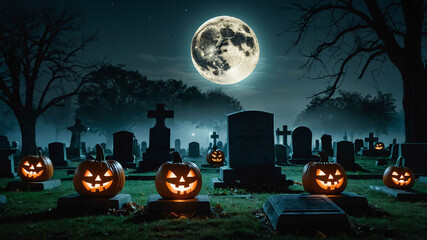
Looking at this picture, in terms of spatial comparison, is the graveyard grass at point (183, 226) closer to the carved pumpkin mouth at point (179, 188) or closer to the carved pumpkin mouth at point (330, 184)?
the carved pumpkin mouth at point (179, 188)

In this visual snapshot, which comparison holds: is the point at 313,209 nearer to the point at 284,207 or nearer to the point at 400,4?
the point at 284,207

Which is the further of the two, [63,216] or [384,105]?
[384,105]

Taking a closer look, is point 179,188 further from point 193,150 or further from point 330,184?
point 193,150

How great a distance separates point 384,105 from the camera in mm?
61281

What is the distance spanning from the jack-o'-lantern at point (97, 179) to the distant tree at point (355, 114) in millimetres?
53222

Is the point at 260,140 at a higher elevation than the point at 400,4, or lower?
lower

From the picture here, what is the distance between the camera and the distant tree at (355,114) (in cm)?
6144

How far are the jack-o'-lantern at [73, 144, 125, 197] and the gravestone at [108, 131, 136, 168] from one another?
42.9 ft

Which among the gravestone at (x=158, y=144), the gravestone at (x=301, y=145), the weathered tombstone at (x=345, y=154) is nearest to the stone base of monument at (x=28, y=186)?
the gravestone at (x=158, y=144)

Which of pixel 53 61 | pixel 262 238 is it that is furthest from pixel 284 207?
pixel 53 61

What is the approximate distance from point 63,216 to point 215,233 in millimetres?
3118

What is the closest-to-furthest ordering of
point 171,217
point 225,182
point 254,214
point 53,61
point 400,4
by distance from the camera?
point 171,217
point 254,214
point 225,182
point 400,4
point 53,61

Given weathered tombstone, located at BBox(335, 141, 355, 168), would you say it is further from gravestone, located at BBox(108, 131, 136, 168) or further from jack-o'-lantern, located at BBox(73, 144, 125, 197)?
jack-o'-lantern, located at BBox(73, 144, 125, 197)

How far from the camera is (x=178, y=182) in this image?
22.1ft
